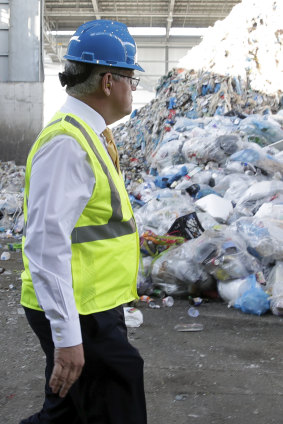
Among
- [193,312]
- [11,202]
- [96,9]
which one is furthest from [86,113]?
[96,9]

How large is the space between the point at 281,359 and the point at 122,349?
1.75m

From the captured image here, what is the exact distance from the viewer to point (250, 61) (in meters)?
9.85

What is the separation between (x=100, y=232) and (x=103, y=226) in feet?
0.06

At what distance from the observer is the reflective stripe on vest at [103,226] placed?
4.24 ft

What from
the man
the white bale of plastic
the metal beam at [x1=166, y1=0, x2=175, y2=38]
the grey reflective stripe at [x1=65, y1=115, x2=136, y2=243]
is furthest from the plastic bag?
the metal beam at [x1=166, y1=0, x2=175, y2=38]

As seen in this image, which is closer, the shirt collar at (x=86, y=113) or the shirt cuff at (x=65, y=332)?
the shirt cuff at (x=65, y=332)

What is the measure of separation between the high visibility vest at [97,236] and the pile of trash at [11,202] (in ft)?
18.2

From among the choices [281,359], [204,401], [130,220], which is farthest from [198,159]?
[130,220]

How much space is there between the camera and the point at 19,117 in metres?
10.3

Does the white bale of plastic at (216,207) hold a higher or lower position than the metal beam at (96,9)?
lower

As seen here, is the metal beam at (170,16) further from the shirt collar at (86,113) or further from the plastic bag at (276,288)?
the shirt collar at (86,113)

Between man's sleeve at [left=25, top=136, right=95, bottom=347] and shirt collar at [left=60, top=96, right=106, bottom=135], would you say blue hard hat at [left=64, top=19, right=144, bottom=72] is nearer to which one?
shirt collar at [left=60, top=96, right=106, bottom=135]

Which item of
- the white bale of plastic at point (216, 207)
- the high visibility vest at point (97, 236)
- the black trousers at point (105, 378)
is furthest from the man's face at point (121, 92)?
the white bale of plastic at point (216, 207)

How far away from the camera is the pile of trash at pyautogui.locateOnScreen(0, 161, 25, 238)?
277 inches
